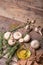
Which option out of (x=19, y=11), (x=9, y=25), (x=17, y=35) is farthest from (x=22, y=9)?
(x=17, y=35)

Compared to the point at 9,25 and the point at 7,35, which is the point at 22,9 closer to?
the point at 9,25

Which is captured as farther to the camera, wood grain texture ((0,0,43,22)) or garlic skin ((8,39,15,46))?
wood grain texture ((0,0,43,22))

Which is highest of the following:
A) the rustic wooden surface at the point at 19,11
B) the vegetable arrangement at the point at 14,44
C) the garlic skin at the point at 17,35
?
the rustic wooden surface at the point at 19,11

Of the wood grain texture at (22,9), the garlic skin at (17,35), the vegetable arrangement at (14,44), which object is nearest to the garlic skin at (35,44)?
the vegetable arrangement at (14,44)

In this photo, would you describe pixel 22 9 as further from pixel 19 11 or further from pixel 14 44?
pixel 14 44

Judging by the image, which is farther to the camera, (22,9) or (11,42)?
(22,9)

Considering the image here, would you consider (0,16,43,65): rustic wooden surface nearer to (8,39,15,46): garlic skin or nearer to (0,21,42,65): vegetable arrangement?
(0,21,42,65): vegetable arrangement

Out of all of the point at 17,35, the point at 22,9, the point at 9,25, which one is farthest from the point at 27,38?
the point at 22,9

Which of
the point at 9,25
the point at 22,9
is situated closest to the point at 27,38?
the point at 9,25

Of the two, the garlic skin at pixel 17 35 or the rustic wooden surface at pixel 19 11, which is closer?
the garlic skin at pixel 17 35

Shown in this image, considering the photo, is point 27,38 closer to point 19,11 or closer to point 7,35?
point 7,35

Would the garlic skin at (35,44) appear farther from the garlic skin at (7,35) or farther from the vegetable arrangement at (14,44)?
the garlic skin at (7,35)

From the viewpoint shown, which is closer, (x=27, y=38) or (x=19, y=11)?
(x=27, y=38)

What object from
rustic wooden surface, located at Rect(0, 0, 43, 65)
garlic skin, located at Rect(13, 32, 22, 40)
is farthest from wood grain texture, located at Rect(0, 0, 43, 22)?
garlic skin, located at Rect(13, 32, 22, 40)
